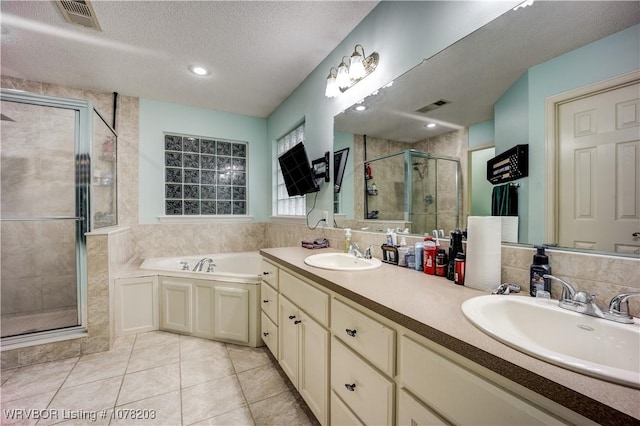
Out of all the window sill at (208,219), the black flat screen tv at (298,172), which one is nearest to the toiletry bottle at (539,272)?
the black flat screen tv at (298,172)

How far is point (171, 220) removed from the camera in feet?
10.9

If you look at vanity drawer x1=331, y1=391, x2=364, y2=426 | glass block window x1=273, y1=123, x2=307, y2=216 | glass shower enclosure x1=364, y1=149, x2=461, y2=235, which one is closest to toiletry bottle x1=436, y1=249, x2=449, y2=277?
glass shower enclosure x1=364, y1=149, x2=461, y2=235

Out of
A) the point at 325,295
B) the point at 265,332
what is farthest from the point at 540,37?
the point at 265,332

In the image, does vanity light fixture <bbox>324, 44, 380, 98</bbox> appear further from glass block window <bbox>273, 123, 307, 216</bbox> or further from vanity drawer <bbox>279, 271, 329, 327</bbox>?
vanity drawer <bbox>279, 271, 329, 327</bbox>

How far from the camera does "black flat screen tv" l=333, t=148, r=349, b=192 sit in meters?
2.12

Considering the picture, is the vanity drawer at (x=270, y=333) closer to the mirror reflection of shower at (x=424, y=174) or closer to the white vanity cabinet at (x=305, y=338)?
the white vanity cabinet at (x=305, y=338)

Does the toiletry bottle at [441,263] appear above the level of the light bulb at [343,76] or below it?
below

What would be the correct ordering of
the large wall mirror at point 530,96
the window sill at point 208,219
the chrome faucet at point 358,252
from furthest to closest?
the window sill at point 208,219
the chrome faucet at point 358,252
the large wall mirror at point 530,96

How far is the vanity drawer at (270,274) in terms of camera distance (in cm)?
184

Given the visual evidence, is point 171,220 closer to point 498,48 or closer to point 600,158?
point 498,48

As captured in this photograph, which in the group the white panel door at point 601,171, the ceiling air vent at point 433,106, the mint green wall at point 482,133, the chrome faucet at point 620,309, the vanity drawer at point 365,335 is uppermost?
the ceiling air vent at point 433,106

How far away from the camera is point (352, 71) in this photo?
185 centimetres

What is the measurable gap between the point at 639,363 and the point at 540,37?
106cm

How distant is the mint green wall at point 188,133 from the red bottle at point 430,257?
2778 mm
